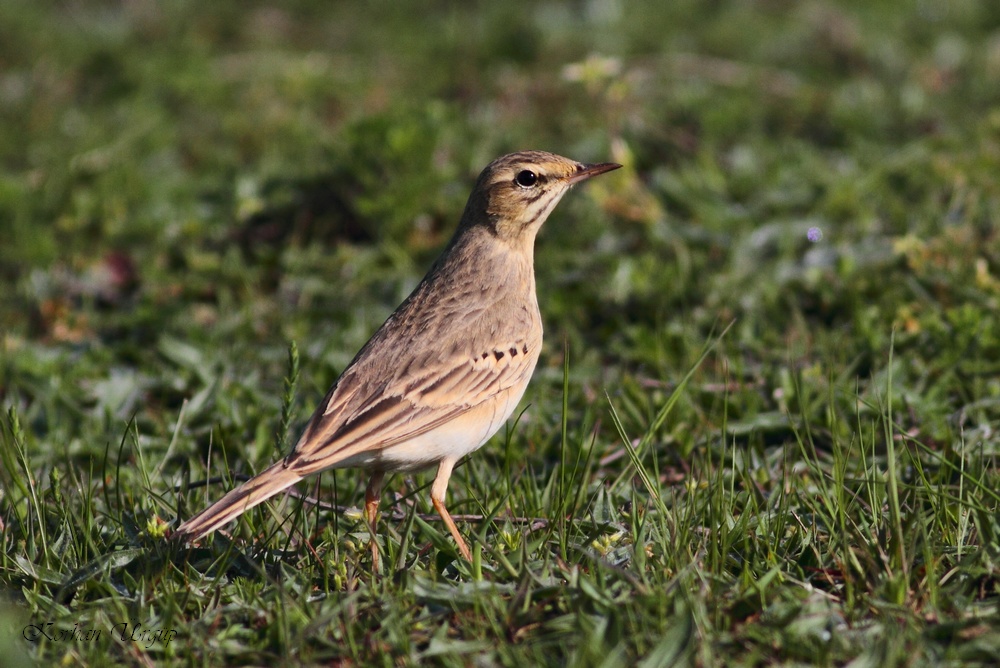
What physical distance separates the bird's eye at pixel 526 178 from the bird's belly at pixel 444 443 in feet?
3.87

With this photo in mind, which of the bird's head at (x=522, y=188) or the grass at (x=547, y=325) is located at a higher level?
the bird's head at (x=522, y=188)

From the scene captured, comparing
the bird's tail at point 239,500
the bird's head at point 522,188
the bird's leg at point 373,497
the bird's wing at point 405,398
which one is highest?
the bird's head at point 522,188

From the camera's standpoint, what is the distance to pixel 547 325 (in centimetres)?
743

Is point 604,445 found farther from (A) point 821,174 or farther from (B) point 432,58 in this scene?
(B) point 432,58

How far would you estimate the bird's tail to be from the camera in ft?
14.5

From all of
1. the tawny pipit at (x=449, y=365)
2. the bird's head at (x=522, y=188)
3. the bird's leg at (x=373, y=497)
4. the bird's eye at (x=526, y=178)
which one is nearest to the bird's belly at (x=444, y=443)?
the tawny pipit at (x=449, y=365)

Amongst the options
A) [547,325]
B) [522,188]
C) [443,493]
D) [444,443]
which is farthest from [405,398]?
[547,325]

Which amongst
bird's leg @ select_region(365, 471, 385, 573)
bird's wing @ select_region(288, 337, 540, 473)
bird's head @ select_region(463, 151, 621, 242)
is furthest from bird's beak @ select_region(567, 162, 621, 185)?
bird's leg @ select_region(365, 471, 385, 573)

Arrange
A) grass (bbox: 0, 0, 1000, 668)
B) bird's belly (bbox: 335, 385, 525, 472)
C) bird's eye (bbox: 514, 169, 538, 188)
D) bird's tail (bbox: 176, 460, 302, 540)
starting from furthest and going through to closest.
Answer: bird's eye (bbox: 514, 169, 538, 188)
bird's belly (bbox: 335, 385, 525, 472)
bird's tail (bbox: 176, 460, 302, 540)
grass (bbox: 0, 0, 1000, 668)

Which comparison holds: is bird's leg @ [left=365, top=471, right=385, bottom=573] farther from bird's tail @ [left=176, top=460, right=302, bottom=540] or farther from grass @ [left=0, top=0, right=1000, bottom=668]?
bird's tail @ [left=176, top=460, right=302, bottom=540]

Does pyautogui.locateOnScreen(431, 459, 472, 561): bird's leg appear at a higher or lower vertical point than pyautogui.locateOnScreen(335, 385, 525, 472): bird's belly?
lower

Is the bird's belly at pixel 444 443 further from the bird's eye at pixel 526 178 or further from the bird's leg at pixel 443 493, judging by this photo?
the bird's eye at pixel 526 178

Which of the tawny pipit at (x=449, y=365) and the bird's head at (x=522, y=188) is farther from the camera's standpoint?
the bird's head at (x=522, y=188)

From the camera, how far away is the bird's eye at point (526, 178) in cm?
604
